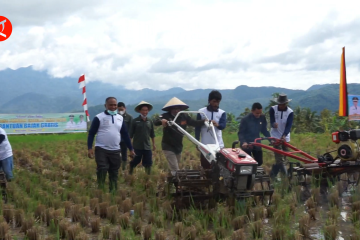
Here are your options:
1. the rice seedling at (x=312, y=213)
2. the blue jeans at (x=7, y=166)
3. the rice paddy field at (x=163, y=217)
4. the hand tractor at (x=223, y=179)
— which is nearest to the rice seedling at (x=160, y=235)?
the rice paddy field at (x=163, y=217)

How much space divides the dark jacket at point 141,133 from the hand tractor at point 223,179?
1.71m

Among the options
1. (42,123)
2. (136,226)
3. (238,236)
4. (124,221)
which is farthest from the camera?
(42,123)

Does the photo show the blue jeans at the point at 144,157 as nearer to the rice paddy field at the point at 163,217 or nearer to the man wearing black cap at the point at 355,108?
the rice paddy field at the point at 163,217

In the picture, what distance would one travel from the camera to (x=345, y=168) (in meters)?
5.83

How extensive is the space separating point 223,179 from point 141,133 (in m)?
2.78

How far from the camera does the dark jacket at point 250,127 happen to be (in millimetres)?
6805

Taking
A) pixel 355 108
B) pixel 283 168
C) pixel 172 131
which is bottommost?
pixel 283 168

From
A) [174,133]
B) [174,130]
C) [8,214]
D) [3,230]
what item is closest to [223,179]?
[174,130]

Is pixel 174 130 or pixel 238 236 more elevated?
pixel 174 130

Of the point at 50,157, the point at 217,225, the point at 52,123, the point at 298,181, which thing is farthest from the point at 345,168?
the point at 52,123

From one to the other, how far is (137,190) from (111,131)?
99 centimetres

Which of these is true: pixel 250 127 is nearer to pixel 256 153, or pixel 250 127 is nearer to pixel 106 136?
pixel 256 153

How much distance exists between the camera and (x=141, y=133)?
7324 millimetres

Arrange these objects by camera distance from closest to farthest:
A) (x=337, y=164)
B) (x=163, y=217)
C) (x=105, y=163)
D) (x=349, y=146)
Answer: (x=163, y=217), (x=349, y=146), (x=337, y=164), (x=105, y=163)
